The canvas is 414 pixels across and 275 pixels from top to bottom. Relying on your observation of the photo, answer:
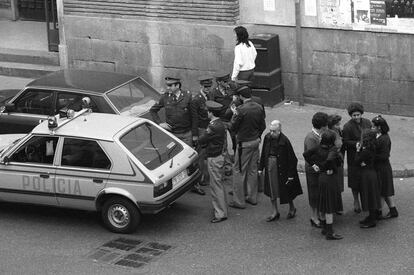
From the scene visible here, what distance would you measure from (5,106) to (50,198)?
9.57 feet

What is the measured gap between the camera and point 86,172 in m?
11.3

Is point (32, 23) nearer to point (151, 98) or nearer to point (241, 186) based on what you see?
point (151, 98)

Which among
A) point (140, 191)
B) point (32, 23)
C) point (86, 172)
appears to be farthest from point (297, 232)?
Answer: point (32, 23)

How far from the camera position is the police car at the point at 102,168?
11125 mm

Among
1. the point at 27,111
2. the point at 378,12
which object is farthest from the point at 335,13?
the point at 27,111

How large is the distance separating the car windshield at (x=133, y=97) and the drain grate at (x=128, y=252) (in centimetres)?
279

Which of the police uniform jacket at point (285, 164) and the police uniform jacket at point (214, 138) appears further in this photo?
the police uniform jacket at point (214, 138)

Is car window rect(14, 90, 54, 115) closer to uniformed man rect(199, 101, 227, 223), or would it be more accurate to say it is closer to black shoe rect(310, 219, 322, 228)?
uniformed man rect(199, 101, 227, 223)

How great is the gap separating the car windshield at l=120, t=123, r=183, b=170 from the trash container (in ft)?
15.3

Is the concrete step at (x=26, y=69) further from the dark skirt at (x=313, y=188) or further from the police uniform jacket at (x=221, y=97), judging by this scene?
the dark skirt at (x=313, y=188)

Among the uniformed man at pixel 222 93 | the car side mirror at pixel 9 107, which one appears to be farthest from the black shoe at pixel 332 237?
the car side mirror at pixel 9 107

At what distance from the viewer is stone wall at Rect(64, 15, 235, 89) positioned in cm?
1706

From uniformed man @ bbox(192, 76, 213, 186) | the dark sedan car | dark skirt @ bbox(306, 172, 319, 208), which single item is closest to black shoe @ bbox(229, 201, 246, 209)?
uniformed man @ bbox(192, 76, 213, 186)

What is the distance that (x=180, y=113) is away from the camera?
500 inches
